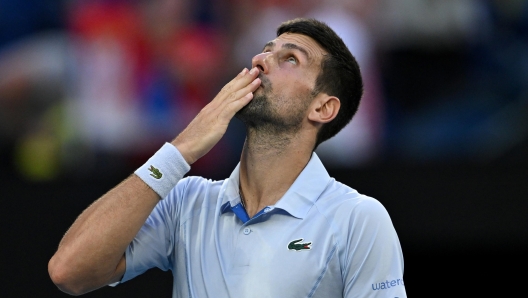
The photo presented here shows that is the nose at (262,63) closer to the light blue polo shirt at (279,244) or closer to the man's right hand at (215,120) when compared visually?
the man's right hand at (215,120)

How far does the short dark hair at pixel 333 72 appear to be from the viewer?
4.14m

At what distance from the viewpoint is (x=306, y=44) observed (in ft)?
13.6

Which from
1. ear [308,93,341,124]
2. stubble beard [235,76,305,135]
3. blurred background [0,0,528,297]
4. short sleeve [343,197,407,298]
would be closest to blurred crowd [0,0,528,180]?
blurred background [0,0,528,297]

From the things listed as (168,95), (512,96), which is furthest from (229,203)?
(512,96)

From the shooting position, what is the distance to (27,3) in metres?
7.43

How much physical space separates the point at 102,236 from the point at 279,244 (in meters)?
0.78

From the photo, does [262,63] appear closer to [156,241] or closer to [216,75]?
[156,241]

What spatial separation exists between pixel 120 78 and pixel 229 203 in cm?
362

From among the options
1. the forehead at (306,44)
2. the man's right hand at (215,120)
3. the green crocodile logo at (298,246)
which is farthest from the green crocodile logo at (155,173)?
the forehead at (306,44)

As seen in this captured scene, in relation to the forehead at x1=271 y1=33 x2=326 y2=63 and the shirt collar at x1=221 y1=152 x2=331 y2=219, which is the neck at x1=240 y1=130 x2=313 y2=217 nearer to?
the shirt collar at x1=221 y1=152 x2=331 y2=219

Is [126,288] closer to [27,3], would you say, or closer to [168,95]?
[168,95]

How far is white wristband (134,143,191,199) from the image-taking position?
3.53 m

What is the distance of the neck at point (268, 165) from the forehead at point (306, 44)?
1.41 feet

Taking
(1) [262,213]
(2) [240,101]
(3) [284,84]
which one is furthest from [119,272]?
(3) [284,84]
